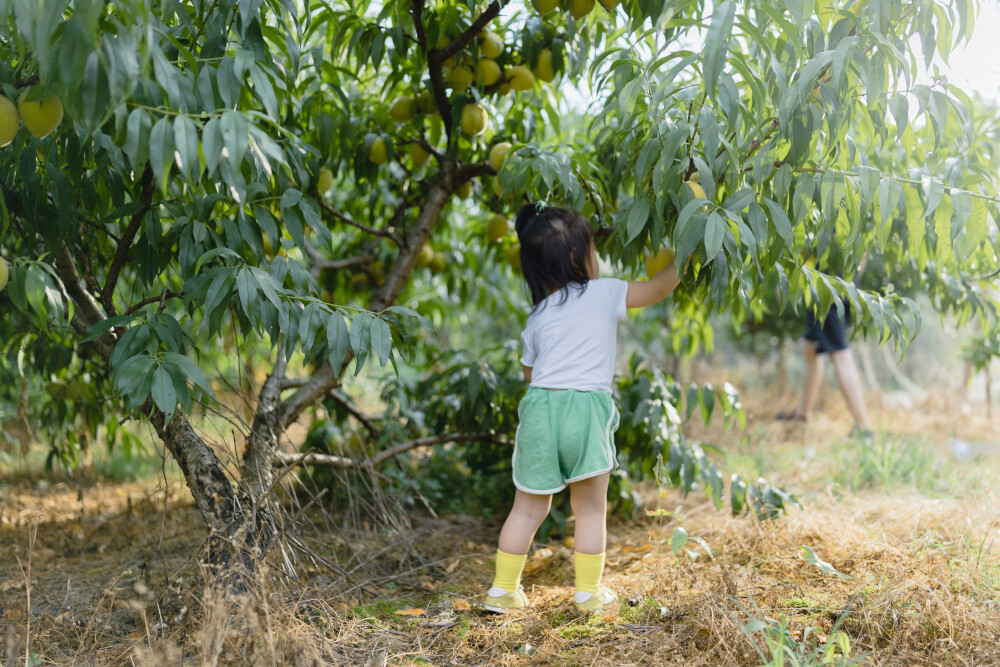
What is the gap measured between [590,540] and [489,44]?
1356 millimetres

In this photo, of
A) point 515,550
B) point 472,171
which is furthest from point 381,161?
point 515,550

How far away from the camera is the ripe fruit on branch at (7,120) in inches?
42.9

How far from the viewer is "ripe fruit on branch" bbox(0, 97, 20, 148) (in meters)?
1.09

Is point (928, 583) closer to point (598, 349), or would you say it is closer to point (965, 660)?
point (965, 660)

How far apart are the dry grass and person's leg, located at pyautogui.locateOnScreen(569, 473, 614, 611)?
0.19ft

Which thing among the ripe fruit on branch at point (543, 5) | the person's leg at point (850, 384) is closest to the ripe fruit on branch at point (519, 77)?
the ripe fruit on branch at point (543, 5)

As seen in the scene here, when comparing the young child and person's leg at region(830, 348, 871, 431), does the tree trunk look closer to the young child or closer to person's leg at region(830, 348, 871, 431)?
the young child

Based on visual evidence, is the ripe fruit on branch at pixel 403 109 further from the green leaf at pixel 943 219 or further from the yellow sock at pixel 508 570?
the green leaf at pixel 943 219

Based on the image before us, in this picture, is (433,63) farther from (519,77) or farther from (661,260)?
(661,260)

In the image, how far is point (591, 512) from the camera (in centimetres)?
174

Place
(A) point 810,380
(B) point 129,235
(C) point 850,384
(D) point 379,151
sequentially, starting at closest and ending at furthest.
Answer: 1. (B) point 129,235
2. (D) point 379,151
3. (C) point 850,384
4. (A) point 810,380

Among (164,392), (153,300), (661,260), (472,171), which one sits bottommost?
(164,392)

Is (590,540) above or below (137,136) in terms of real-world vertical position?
below

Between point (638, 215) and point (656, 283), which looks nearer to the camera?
point (638, 215)
